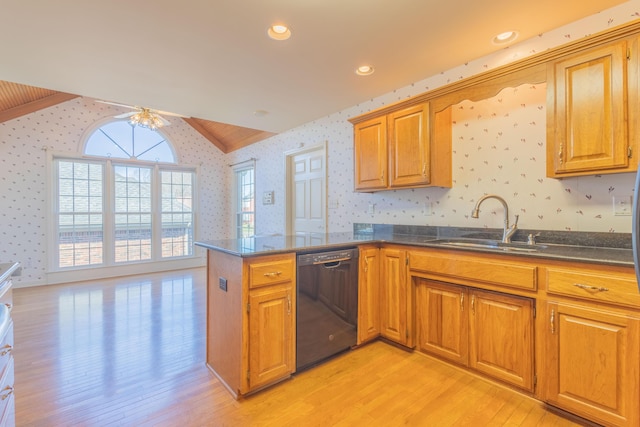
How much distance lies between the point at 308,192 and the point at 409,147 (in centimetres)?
211

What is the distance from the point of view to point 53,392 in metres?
1.91

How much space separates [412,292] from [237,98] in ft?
9.21

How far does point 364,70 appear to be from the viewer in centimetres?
273

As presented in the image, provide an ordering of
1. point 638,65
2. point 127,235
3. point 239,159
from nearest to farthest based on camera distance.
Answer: point 638,65 < point 127,235 < point 239,159

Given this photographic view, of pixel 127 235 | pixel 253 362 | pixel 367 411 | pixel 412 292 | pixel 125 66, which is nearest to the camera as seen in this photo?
pixel 367 411

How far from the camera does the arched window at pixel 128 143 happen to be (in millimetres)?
5344

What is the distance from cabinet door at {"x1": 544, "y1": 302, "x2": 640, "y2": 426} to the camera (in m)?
1.42

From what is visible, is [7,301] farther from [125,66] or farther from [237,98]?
[237,98]

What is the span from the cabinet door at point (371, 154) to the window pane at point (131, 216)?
4849 mm

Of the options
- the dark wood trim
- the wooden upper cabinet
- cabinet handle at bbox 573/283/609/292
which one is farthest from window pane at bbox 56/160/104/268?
cabinet handle at bbox 573/283/609/292

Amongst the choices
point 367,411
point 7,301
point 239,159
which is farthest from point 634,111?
point 239,159

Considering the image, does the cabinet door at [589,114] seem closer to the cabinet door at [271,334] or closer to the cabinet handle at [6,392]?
the cabinet door at [271,334]

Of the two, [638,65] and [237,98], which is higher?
[237,98]

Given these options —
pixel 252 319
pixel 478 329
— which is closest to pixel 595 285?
pixel 478 329
